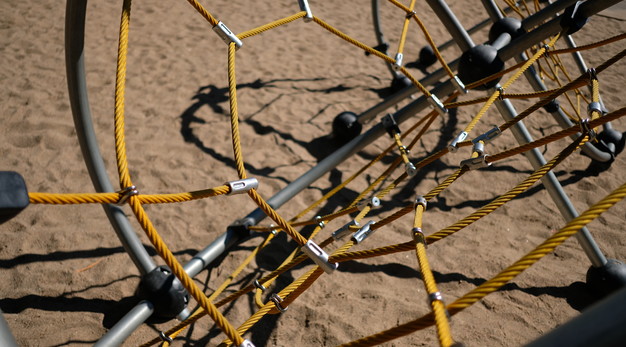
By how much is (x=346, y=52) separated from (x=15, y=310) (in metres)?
2.62

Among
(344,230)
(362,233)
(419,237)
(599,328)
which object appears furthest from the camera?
(344,230)

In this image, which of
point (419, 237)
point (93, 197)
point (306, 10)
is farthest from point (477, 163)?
point (93, 197)

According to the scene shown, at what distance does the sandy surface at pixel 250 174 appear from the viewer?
1490mm

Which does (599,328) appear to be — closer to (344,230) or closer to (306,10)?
(344,230)

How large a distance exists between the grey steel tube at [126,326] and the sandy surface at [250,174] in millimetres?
123

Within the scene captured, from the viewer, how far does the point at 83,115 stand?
4.35ft

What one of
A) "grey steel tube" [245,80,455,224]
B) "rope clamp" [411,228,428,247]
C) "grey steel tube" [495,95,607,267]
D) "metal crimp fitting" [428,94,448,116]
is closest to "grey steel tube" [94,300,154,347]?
"grey steel tube" [245,80,455,224]

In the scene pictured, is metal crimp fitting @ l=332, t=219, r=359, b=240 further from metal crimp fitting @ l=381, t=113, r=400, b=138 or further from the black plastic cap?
the black plastic cap

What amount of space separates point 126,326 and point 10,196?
0.85m

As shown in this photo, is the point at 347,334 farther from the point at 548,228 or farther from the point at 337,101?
the point at 337,101

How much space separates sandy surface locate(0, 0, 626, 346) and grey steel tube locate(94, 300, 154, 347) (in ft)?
0.40

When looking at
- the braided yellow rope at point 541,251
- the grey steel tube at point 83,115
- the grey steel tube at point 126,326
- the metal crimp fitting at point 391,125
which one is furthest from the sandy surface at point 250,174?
the braided yellow rope at point 541,251

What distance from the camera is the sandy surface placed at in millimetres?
1490

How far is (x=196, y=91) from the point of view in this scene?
2715 millimetres
